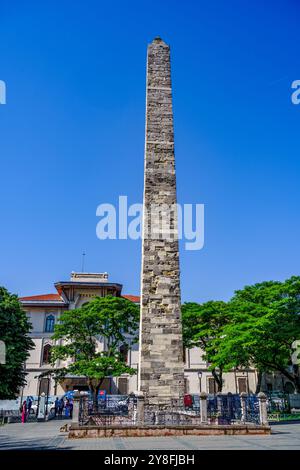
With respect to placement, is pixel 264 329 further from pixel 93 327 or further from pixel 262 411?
pixel 93 327

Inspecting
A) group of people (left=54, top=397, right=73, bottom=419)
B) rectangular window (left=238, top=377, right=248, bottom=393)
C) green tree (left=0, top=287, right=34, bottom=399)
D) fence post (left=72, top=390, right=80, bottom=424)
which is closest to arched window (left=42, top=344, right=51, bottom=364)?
group of people (left=54, top=397, right=73, bottom=419)

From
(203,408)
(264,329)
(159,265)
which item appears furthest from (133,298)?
(203,408)

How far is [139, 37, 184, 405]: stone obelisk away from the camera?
14.6 metres

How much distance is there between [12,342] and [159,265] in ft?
55.6

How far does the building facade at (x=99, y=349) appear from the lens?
38.7 meters

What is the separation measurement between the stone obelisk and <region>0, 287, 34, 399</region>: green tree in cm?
1544

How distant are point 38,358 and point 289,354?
24.3m

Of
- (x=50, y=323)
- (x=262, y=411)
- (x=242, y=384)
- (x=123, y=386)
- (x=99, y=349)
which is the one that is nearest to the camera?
(x=262, y=411)

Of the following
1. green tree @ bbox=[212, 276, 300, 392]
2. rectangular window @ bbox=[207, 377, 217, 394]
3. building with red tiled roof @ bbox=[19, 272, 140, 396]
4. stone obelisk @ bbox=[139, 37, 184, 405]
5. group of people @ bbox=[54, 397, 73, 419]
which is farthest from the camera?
rectangular window @ bbox=[207, 377, 217, 394]

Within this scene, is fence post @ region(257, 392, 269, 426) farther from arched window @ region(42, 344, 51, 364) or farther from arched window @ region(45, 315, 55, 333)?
arched window @ region(45, 315, 55, 333)

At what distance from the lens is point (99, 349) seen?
38.6 m
